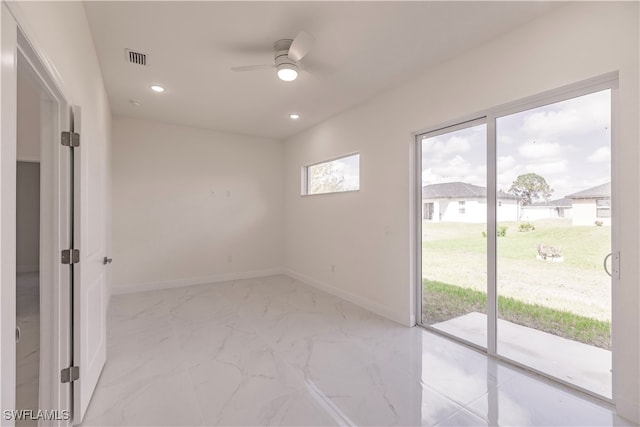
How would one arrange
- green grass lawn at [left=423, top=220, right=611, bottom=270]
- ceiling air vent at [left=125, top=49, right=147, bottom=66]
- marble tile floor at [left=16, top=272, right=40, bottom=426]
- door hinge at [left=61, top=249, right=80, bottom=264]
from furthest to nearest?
ceiling air vent at [left=125, top=49, right=147, bottom=66], green grass lawn at [left=423, top=220, right=611, bottom=270], marble tile floor at [left=16, top=272, right=40, bottom=426], door hinge at [left=61, top=249, right=80, bottom=264]

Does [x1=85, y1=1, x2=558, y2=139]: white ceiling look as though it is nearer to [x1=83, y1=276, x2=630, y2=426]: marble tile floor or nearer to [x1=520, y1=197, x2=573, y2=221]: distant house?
[x1=520, y1=197, x2=573, y2=221]: distant house

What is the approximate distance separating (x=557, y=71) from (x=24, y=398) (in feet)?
14.8

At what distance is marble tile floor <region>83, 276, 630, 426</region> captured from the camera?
1.86m

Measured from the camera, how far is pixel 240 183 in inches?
217

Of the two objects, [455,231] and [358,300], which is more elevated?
[455,231]

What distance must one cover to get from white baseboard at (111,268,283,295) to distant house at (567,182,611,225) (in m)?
4.83

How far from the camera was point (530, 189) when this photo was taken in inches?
95.3

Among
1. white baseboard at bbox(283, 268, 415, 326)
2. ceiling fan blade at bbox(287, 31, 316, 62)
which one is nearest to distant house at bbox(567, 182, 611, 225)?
white baseboard at bbox(283, 268, 415, 326)

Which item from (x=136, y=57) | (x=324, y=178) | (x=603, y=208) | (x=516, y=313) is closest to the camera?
(x=603, y=208)

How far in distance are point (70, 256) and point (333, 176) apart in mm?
3569

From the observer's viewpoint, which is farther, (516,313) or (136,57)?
(136,57)

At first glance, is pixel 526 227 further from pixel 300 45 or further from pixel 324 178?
pixel 324 178

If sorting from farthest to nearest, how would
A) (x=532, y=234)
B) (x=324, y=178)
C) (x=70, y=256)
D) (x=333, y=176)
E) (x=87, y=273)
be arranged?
(x=324, y=178) → (x=333, y=176) → (x=532, y=234) → (x=87, y=273) → (x=70, y=256)

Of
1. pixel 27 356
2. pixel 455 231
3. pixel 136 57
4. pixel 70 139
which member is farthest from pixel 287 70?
pixel 27 356
